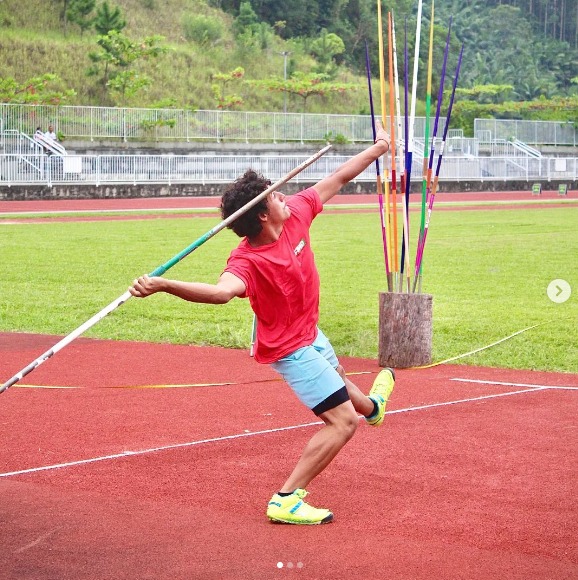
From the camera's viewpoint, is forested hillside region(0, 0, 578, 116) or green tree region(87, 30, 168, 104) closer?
green tree region(87, 30, 168, 104)

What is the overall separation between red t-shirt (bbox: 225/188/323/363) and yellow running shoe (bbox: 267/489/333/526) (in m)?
0.66

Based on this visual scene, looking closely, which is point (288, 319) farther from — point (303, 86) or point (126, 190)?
point (303, 86)

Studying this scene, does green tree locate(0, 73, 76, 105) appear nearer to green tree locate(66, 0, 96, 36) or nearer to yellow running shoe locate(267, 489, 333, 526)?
green tree locate(66, 0, 96, 36)

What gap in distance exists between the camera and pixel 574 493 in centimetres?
600

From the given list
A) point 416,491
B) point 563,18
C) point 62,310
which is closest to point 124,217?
point 62,310

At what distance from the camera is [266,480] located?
6.27 metres

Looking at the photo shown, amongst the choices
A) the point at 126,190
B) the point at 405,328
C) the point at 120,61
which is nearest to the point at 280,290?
the point at 405,328

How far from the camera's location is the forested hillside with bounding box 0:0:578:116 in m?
51.7

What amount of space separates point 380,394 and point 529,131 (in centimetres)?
5541

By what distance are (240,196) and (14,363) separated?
5463 millimetres

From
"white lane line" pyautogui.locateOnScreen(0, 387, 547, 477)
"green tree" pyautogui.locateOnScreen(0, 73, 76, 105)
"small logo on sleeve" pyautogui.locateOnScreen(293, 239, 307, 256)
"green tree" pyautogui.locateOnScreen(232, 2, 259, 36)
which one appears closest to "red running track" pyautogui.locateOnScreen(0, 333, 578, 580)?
"white lane line" pyautogui.locateOnScreen(0, 387, 547, 477)

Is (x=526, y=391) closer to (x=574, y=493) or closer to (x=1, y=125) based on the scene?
(x=574, y=493)

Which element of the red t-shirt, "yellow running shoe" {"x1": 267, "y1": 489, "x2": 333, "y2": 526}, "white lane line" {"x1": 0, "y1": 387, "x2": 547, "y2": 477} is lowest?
"white lane line" {"x1": 0, "y1": 387, "x2": 547, "y2": 477}

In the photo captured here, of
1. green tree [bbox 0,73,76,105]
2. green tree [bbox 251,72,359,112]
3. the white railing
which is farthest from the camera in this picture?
green tree [bbox 251,72,359,112]
